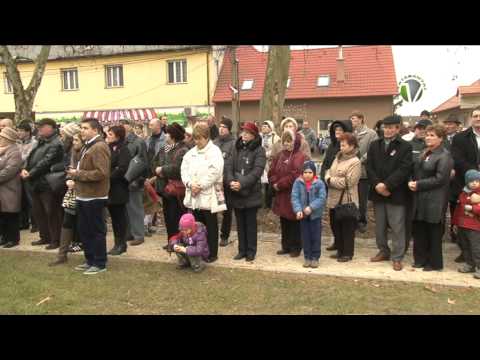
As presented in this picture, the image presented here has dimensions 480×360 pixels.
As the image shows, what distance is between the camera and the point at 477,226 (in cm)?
526

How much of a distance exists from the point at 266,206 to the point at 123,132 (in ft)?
12.5

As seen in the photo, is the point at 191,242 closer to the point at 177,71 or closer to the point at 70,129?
the point at 70,129

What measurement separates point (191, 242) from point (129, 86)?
22735mm

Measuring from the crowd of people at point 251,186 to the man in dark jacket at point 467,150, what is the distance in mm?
13

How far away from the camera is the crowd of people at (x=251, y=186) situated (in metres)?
5.54

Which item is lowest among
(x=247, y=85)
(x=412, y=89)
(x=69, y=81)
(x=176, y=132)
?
(x=176, y=132)

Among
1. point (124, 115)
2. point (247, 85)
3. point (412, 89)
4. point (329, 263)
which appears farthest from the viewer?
point (124, 115)

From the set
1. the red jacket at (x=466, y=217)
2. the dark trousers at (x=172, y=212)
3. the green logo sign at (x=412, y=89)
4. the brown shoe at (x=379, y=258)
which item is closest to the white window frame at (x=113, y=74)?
the green logo sign at (x=412, y=89)

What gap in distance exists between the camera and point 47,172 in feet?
22.0

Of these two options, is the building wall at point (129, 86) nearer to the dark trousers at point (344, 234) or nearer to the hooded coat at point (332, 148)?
the hooded coat at point (332, 148)

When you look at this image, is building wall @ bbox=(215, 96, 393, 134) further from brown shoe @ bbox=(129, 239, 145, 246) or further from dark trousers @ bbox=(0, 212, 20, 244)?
dark trousers @ bbox=(0, 212, 20, 244)

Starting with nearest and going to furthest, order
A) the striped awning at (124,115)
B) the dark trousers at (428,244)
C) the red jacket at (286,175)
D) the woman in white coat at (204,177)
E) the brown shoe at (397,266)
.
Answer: the dark trousers at (428,244) < the brown shoe at (397,266) < the woman in white coat at (204,177) < the red jacket at (286,175) < the striped awning at (124,115)

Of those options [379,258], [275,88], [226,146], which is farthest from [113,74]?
[379,258]

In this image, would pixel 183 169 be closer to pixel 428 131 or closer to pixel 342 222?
pixel 342 222
